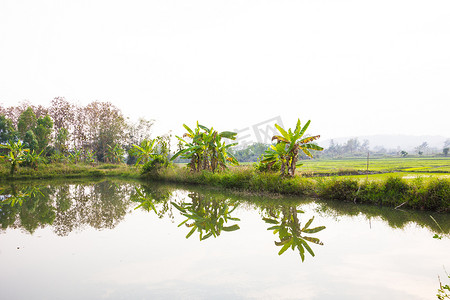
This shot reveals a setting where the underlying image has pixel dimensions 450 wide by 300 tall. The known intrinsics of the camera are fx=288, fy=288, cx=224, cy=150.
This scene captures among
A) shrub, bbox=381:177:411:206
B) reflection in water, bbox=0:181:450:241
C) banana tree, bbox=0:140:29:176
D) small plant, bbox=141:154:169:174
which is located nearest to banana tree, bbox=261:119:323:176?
reflection in water, bbox=0:181:450:241

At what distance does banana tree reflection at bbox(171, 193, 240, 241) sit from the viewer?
18.7ft

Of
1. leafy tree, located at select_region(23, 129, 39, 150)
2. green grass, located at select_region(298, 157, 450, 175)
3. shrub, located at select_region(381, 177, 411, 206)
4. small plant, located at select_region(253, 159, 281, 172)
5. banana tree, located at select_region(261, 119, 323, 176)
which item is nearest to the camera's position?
shrub, located at select_region(381, 177, 411, 206)

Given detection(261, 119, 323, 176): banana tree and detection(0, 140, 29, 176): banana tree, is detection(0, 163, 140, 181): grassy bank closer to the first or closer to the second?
detection(0, 140, 29, 176): banana tree

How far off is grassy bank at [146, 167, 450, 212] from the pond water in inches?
16.6

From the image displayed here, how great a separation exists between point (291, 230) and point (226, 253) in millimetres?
1653

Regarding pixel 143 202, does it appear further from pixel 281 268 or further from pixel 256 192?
pixel 281 268

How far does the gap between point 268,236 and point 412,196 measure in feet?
13.6

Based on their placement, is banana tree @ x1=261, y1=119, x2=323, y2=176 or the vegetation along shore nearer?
the vegetation along shore

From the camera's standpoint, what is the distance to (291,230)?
5457 mm

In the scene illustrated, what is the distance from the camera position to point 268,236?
17.0 feet

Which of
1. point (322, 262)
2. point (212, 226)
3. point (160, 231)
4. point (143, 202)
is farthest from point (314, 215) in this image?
point (143, 202)

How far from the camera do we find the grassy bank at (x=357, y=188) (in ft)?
21.7

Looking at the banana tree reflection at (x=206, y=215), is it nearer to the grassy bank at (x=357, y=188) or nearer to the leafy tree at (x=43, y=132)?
the grassy bank at (x=357, y=188)

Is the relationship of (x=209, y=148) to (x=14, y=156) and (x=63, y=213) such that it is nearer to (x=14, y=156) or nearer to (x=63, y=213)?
(x=63, y=213)
